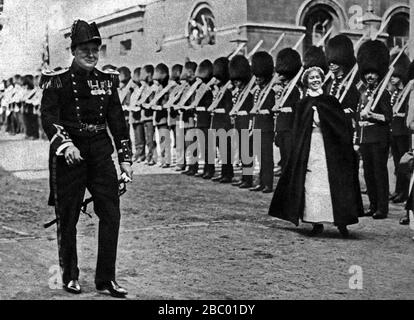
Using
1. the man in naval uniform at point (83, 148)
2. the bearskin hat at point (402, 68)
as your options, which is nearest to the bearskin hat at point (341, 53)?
the bearskin hat at point (402, 68)

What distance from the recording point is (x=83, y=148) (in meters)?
4.77

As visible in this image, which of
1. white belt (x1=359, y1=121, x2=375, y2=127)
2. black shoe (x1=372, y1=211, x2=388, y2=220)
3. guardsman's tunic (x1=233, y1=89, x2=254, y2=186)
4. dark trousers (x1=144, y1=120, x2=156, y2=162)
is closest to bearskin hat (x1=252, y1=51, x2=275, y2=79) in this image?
guardsman's tunic (x1=233, y1=89, x2=254, y2=186)

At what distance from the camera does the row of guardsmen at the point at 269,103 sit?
8.73 m

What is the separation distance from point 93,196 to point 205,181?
6.96 meters

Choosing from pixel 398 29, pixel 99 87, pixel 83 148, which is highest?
pixel 398 29

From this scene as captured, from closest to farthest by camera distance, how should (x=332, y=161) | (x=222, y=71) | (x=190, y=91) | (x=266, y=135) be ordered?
(x=332, y=161) < (x=266, y=135) < (x=222, y=71) < (x=190, y=91)

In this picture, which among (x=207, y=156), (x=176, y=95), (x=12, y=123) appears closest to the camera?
(x=207, y=156)

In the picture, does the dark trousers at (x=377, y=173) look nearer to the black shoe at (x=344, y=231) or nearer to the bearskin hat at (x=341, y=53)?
the bearskin hat at (x=341, y=53)

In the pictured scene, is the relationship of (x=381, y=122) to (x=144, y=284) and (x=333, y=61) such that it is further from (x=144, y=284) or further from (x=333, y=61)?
(x=144, y=284)

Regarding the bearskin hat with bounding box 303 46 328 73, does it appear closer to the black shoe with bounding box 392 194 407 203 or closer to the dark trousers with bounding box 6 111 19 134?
the black shoe with bounding box 392 194 407 203

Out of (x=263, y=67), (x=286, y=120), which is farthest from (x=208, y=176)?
(x=286, y=120)

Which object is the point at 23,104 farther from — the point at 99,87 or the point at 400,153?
the point at 99,87

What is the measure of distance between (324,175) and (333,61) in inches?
96.1

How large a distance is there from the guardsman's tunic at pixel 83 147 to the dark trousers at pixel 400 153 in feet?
18.3
